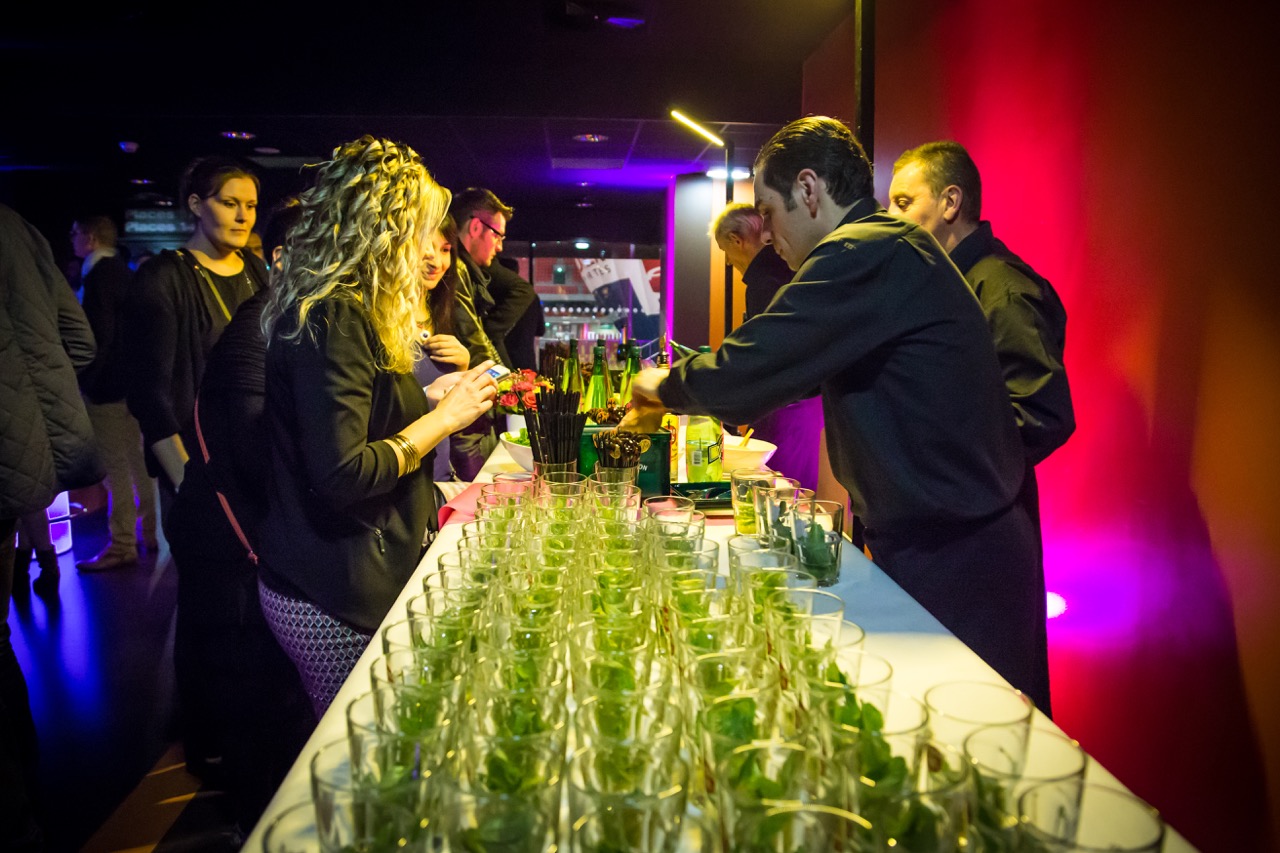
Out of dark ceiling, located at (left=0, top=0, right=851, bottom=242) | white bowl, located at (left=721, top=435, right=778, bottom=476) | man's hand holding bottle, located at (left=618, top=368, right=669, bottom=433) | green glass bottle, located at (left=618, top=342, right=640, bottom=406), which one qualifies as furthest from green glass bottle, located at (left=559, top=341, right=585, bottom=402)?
dark ceiling, located at (left=0, top=0, right=851, bottom=242)

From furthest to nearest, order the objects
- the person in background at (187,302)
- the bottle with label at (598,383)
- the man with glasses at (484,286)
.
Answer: the man with glasses at (484,286), the bottle with label at (598,383), the person in background at (187,302)

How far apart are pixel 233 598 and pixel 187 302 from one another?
1048 millimetres

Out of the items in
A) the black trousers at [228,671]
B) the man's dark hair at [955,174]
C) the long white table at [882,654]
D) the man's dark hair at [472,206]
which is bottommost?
the black trousers at [228,671]

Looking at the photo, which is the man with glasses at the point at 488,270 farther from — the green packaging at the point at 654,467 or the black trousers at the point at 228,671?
the green packaging at the point at 654,467

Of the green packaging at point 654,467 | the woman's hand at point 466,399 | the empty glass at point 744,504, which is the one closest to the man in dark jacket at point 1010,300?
the empty glass at point 744,504

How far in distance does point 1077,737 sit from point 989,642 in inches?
43.4

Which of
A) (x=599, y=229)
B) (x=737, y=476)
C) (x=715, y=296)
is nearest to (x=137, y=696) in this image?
(x=737, y=476)

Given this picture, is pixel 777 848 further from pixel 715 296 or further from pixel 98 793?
pixel 715 296

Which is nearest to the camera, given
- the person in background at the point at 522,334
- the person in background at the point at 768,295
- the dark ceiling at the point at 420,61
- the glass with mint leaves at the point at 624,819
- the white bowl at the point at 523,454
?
the glass with mint leaves at the point at 624,819

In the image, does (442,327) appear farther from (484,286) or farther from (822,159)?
(822,159)

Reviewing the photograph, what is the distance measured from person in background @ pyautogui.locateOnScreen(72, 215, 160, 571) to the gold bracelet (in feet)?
11.1

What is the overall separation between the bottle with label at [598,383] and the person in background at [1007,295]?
119 centimetres

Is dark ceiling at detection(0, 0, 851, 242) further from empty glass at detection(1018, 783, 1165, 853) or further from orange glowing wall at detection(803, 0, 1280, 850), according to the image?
empty glass at detection(1018, 783, 1165, 853)

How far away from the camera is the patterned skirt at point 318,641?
1.95 m
